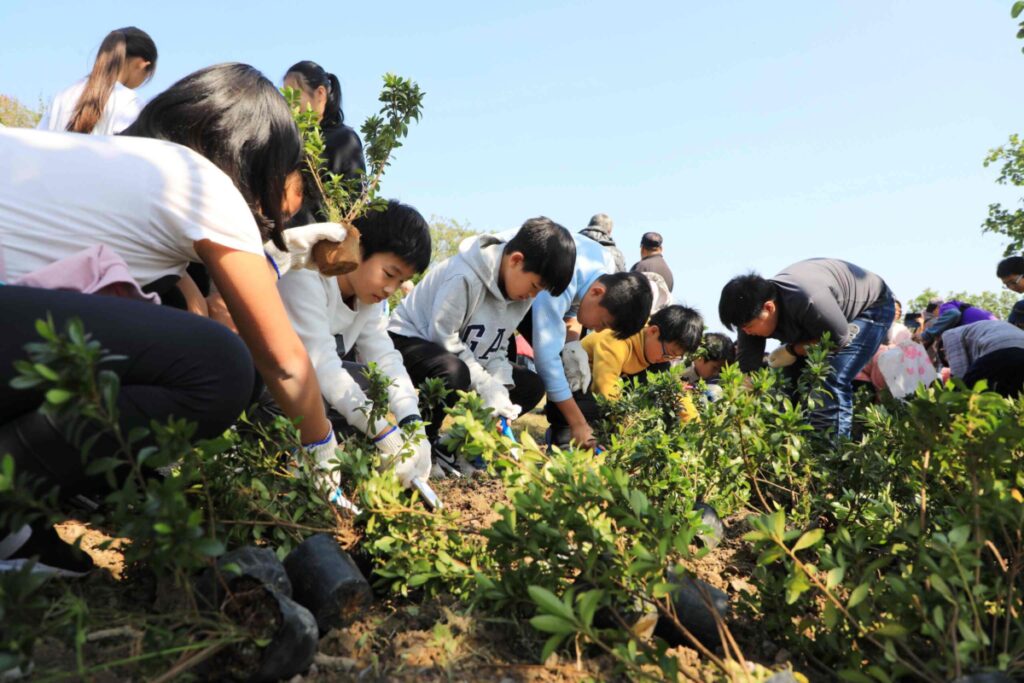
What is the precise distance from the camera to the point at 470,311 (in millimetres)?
4793

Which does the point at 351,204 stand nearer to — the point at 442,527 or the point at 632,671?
the point at 442,527

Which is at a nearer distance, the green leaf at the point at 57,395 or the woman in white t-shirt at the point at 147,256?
the green leaf at the point at 57,395

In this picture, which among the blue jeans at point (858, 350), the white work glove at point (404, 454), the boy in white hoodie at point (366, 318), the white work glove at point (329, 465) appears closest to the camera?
the white work glove at point (329, 465)

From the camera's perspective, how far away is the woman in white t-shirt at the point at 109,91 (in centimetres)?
366

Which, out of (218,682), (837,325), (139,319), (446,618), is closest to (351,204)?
(139,319)

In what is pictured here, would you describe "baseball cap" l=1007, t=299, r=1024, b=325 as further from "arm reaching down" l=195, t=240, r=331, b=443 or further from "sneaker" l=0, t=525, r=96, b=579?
"sneaker" l=0, t=525, r=96, b=579

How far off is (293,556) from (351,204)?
1.71 metres

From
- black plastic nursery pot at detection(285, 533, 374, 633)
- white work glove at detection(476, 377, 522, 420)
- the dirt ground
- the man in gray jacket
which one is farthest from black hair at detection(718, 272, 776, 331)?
black plastic nursery pot at detection(285, 533, 374, 633)

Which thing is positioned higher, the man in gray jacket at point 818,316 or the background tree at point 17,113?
the man in gray jacket at point 818,316

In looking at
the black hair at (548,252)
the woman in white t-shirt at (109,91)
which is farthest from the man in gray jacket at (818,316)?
the woman in white t-shirt at (109,91)

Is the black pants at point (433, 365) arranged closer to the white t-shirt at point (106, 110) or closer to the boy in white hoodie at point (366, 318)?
the boy in white hoodie at point (366, 318)

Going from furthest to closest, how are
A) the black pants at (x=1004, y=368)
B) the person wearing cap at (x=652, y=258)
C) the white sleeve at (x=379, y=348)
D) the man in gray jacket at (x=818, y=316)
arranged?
the person wearing cap at (x=652, y=258) → the black pants at (x=1004, y=368) → the man in gray jacket at (x=818, y=316) → the white sleeve at (x=379, y=348)

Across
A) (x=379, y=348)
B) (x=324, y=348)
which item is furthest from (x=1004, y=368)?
(x=324, y=348)

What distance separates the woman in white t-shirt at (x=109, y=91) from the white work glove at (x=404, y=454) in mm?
1825
